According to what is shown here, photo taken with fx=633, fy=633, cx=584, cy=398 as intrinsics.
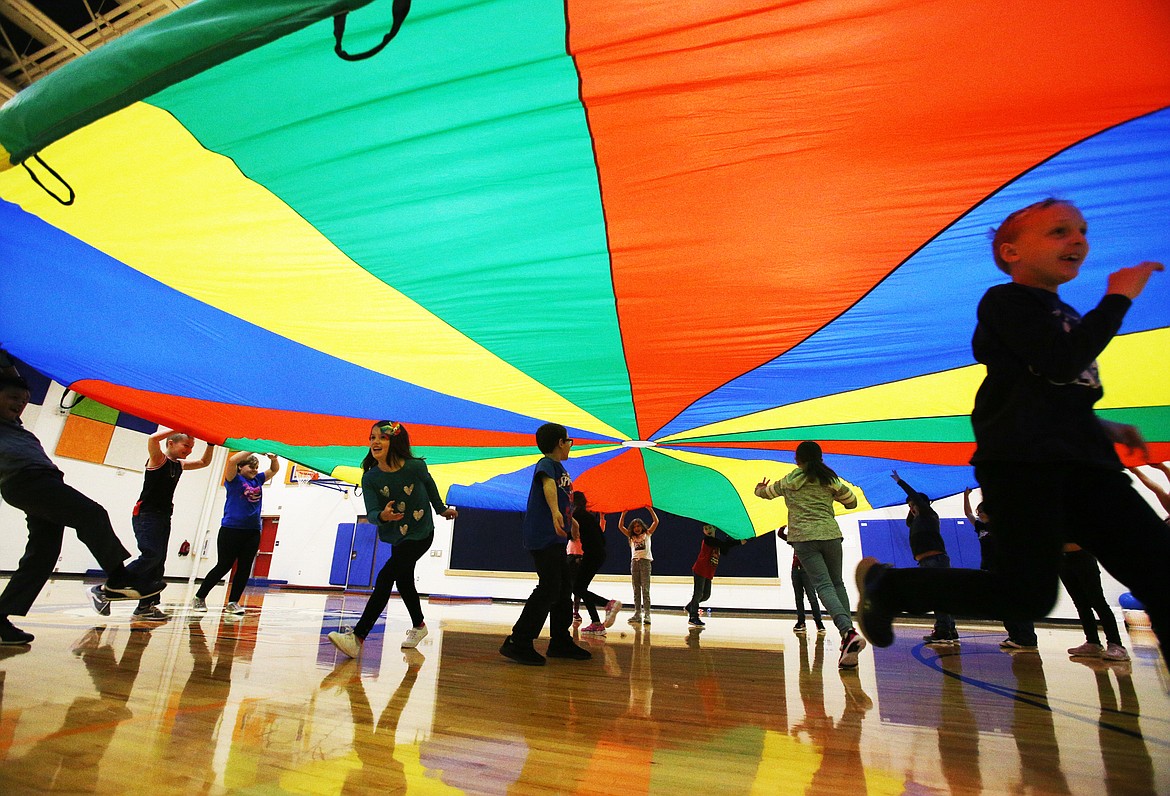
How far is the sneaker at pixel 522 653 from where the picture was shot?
2596 mm

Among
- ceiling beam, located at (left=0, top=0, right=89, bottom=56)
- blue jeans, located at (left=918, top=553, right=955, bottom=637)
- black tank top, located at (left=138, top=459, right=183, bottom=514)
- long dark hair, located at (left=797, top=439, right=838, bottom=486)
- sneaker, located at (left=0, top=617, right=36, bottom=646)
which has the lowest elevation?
sneaker, located at (left=0, top=617, right=36, bottom=646)

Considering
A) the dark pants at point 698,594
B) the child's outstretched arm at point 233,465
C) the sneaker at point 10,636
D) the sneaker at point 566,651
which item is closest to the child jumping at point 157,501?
the child's outstretched arm at point 233,465

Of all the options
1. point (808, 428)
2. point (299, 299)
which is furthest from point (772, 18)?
point (808, 428)

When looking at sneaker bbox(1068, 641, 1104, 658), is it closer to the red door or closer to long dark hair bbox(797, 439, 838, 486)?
long dark hair bbox(797, 439, 838, 486)

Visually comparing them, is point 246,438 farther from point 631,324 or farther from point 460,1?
point 460,1

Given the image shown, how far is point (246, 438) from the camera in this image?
12.8 ft

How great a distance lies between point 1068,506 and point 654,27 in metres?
1.20

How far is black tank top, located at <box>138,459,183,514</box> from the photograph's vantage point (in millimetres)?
3643

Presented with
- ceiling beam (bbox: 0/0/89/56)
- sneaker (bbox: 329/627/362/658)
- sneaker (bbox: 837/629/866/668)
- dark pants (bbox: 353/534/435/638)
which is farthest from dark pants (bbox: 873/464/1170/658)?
ceiling beam (bbox: 0/0/89/56)

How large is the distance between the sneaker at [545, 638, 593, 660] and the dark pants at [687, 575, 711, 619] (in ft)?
9.75

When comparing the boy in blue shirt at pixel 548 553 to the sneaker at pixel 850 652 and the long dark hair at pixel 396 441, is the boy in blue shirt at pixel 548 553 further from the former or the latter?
the sneaker at pixel 850 652

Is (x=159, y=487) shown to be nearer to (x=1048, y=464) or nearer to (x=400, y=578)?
(x=400, y=578)

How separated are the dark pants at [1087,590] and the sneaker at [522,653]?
105 inches

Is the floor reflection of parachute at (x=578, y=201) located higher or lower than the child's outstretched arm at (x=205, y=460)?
higher
